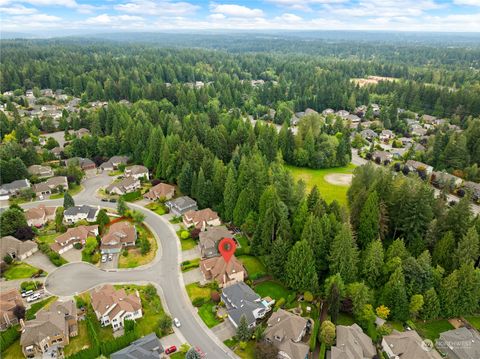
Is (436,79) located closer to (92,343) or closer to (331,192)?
(331,192)

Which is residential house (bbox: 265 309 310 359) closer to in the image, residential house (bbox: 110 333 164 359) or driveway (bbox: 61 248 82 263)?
residential house (bbox: 110 333 164 359)

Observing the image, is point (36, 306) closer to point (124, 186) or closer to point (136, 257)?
point (136, 257)

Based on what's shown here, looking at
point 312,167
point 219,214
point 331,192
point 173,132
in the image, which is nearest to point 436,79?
point 312,167

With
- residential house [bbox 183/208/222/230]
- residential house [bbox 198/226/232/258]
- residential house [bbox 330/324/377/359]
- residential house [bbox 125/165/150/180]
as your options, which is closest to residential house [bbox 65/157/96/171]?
residential house [bbox 125/165/150/180]

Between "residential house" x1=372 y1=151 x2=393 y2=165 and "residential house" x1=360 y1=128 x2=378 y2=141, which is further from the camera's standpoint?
"residential house" x1=360 y1=128 x2=378 y2=141

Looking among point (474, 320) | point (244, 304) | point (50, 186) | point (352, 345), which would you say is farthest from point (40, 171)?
point (474, 320)

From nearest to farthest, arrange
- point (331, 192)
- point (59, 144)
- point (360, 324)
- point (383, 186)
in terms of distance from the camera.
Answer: point (360, 324), point (383, 186), point (331, 192), point (59, 144)
